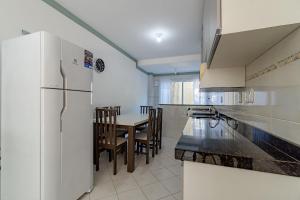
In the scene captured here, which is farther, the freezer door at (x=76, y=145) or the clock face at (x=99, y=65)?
the clock face at (x=99, y=65)

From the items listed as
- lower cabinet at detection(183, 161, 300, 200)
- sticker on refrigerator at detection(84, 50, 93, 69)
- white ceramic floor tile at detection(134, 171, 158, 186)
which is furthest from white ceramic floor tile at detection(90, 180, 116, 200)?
sticker on refrigerator at detection(84, 50, 93, 69)

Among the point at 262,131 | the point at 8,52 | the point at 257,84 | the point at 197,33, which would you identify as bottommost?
the point at 262,131

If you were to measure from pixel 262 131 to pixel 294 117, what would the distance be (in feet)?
0.67

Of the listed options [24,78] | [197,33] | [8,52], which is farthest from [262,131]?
[197,33]

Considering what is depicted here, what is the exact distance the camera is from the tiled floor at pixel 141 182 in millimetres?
1680

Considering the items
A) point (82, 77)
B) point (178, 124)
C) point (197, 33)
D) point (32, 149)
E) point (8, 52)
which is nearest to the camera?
point (32, 149)

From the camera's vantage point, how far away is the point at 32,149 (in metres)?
1.23

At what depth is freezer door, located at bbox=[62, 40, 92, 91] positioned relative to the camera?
137cm

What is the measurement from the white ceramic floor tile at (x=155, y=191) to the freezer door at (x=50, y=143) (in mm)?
925

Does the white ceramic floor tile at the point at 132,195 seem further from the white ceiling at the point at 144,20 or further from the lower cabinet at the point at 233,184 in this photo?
the white ceiling at the point at 144,20

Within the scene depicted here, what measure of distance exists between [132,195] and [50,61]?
1.61 m

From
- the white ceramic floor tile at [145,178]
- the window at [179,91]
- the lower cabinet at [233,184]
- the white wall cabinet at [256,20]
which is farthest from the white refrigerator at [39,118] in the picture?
the window at [179,91]

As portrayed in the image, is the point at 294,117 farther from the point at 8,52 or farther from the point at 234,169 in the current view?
the point at 8,52

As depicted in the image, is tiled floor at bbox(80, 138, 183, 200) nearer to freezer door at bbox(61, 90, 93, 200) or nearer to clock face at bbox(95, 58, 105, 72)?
freezer door at bbox(61, 90, 93, 200)
